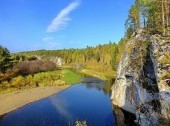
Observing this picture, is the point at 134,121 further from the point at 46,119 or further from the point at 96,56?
the point at 96,56

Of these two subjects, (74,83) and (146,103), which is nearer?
(146,103)

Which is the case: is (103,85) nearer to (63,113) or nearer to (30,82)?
(30,82)

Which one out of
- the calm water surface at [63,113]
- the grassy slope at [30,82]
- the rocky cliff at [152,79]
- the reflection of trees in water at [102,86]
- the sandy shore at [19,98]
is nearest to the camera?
the rocky cliff at [152,79]

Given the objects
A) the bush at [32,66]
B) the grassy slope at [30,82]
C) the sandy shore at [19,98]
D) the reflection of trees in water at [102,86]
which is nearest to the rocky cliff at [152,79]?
the sandy shore at [19,98]

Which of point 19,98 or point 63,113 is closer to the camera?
point 63,113

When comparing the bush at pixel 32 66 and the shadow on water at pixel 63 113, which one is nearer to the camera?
the shadow on water at pixel 63 113

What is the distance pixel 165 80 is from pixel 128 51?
2097 centimetres

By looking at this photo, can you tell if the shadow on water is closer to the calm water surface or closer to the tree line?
the calm water surface

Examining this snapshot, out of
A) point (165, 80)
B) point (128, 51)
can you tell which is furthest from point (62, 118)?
point (165, 80)

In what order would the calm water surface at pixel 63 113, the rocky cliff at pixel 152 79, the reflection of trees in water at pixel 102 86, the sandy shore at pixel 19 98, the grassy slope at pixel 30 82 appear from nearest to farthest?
the rocky cliff at pixel 152 79
the calm water surface at pixel 63 113
the sandy shore at pixel 19 98
the grassy slope at pixel 30 82
the reflection of trees in water at pixel 102 86

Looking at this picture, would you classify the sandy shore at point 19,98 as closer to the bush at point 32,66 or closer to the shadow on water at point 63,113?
the shadow on water at point 63,113

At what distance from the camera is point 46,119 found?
3959cm

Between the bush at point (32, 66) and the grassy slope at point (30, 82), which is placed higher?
the bush at point (32, 66)

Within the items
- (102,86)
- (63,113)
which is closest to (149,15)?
(102,86)
